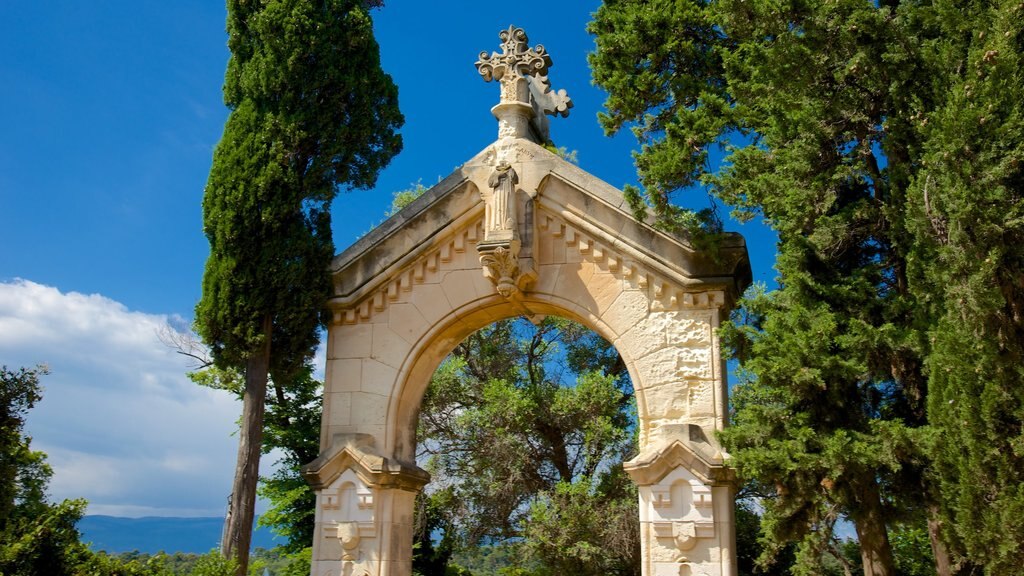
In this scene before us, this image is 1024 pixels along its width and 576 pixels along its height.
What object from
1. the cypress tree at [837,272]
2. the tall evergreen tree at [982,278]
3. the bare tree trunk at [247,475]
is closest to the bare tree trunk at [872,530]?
the cypress tree at [837,272]

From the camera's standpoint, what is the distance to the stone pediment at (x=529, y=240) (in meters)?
9.38

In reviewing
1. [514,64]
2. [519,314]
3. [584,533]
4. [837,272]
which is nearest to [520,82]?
[514,64]

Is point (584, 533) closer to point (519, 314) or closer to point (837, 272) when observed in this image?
point (519, 314)

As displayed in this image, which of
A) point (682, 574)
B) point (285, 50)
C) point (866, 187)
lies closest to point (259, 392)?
point (285, 50)

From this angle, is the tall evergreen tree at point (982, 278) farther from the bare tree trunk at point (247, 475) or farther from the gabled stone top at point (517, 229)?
the bare tree trunk at point (247, 475)

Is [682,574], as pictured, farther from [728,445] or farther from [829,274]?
[829,274]

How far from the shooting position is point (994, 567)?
625 centimetres

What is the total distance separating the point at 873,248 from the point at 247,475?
22.6 feet

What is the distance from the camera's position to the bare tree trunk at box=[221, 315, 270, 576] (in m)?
9.45

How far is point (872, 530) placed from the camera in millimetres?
7719

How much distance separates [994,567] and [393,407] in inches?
237

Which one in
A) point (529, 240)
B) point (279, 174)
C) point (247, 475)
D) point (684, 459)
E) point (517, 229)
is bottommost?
point (247, 475)

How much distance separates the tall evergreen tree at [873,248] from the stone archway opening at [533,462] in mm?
7306

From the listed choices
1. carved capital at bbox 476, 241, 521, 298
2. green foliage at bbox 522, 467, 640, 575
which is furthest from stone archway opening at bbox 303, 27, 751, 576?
green foliage at bbox 522, 467, 640, 575
